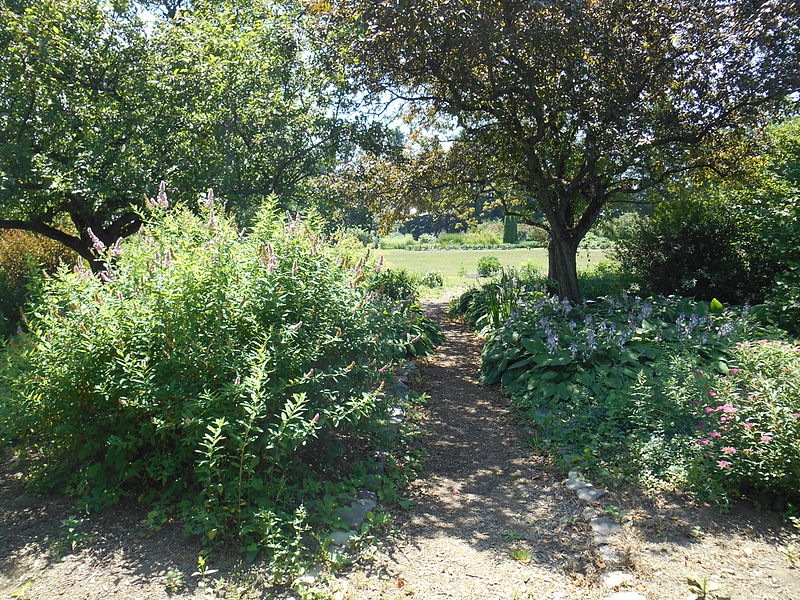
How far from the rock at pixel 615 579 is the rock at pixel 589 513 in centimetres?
54

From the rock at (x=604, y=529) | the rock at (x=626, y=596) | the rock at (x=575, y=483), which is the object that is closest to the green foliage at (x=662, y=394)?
the rock at (x=575, y=483)

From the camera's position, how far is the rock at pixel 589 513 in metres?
3.36

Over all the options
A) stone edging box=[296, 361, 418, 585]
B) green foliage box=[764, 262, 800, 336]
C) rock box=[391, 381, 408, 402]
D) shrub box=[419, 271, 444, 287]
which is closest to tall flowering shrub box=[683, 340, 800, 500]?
stone edging box=[296, 361, 418, 585]

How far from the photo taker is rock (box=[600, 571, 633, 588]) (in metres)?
2.73

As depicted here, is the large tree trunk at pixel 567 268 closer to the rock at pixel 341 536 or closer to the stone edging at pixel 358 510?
the stone edging at pixel 358 510

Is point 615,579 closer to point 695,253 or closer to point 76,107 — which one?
point 695,253

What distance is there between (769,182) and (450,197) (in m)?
4.57

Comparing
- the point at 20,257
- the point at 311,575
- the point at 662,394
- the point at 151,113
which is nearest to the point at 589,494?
the point at 662,394

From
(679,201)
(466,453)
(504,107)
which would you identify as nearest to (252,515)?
(466,453)

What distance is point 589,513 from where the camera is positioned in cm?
340

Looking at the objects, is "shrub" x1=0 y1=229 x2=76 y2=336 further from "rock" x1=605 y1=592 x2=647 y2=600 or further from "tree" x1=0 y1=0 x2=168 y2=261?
"rock" x1=605 y1=592 x2=647 y2=600

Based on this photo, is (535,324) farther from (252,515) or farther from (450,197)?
(252,515)

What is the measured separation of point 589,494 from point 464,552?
3.41 ft

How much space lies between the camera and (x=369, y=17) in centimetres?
647
